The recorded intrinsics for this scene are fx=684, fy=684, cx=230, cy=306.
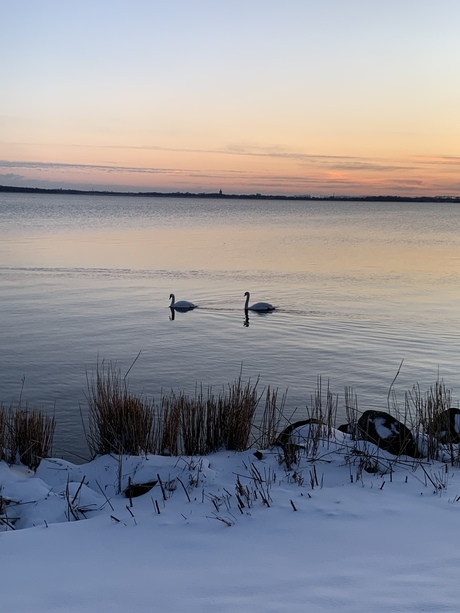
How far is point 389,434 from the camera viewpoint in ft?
23.9

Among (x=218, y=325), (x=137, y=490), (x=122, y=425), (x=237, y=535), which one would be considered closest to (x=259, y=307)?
(x=218, y=325)

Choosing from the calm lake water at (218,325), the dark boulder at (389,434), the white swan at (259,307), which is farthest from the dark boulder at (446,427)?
the white swan at (259,307)

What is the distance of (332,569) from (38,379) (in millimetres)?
8791

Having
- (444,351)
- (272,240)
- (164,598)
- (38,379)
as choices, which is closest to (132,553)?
(164,598)

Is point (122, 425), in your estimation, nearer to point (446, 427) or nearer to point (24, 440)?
point (24, 440)

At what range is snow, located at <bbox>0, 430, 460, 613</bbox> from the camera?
4266 mm

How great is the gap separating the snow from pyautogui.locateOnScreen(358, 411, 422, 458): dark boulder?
186 millimetres

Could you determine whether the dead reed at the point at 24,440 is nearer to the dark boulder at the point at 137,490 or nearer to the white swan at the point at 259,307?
the dark boulder at the point at 137,490

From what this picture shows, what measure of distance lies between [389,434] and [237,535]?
8.74 feet

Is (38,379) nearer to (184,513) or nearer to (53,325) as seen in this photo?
(53,325)

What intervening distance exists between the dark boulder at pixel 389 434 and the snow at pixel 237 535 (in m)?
0.19

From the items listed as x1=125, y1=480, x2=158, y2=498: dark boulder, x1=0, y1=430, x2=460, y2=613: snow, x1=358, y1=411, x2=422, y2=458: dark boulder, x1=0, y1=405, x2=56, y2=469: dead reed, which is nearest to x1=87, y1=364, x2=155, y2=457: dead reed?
x1=0, y1=430, x2=460, y2=613: snow

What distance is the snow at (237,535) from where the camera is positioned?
427 cm

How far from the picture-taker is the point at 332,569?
4594 mm
